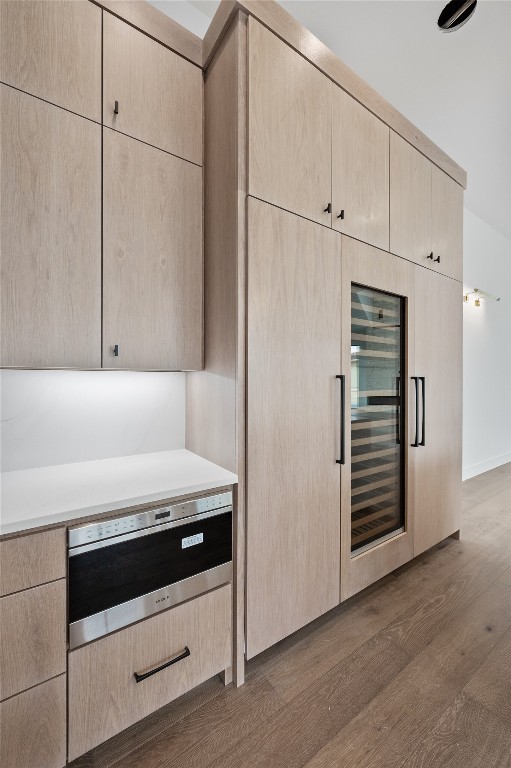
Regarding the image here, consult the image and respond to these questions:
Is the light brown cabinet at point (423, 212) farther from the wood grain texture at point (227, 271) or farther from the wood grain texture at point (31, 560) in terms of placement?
the wood grain texture at point (31, 560)

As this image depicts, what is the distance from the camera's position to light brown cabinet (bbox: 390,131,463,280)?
86.3 inches

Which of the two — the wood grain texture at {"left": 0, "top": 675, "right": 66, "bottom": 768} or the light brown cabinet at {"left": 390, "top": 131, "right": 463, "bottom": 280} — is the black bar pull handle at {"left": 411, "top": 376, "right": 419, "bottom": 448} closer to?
the light brown cabinet at {"left": 390, "top": 131, "right": 463, "bottom": 280}

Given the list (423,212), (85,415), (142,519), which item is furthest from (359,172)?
(142,519)

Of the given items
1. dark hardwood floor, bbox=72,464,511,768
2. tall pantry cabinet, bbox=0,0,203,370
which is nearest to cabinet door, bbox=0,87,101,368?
tall pantry cabinet, bbox=0,0,203,370

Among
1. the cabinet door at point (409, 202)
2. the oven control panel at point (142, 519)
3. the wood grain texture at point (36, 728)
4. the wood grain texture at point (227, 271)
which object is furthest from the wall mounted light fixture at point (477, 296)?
the wood grain texture at point (36, 728)

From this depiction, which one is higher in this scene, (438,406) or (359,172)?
(359,172)

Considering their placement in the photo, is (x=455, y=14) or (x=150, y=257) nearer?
(x=150, y=257)

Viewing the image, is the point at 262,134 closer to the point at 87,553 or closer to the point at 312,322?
the point at 312,322

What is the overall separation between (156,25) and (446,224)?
2129mm

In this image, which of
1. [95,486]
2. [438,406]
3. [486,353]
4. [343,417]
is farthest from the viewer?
[486,353]

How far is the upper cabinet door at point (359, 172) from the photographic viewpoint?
1828 millimetres

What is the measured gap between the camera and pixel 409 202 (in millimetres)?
2295

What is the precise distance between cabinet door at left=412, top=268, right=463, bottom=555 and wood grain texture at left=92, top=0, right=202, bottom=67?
1703mm

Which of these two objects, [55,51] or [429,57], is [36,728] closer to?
[55,51]
